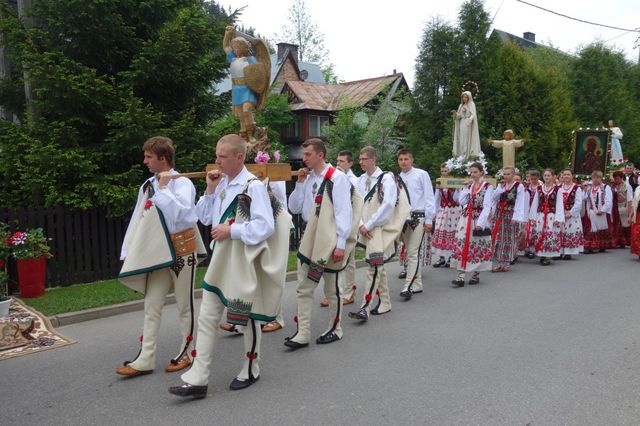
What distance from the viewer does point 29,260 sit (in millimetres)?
7820

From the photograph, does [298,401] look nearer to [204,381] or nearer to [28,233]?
[204,381]

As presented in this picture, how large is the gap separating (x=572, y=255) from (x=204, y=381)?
33.6 ft

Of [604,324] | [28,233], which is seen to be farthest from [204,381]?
[28,233]

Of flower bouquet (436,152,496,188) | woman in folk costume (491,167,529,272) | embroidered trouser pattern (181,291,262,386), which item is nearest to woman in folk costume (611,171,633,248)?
woman in folk costume (491,167,529,272)

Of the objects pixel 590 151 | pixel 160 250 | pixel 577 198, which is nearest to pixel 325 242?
pixel 160 250

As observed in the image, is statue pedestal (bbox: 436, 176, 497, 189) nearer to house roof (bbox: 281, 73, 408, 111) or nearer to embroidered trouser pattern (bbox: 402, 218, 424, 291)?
embroidered trouser pattern (bbox: 402, 218, 424, 291)

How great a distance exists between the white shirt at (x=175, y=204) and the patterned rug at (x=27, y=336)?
71.5 inches

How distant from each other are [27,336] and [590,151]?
50.4 feet

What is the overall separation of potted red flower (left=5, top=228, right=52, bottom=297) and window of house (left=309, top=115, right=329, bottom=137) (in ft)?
86.6

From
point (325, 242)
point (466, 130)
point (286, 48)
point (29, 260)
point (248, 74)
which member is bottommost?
point (29, 260)

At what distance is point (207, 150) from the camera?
10.2 metres

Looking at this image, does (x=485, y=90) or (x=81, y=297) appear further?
(x=485, y=90)

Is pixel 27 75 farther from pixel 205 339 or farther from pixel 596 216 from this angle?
pixel 596 216

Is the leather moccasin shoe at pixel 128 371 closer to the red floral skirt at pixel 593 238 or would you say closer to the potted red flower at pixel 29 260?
the potted red flower at pixel 29 260
